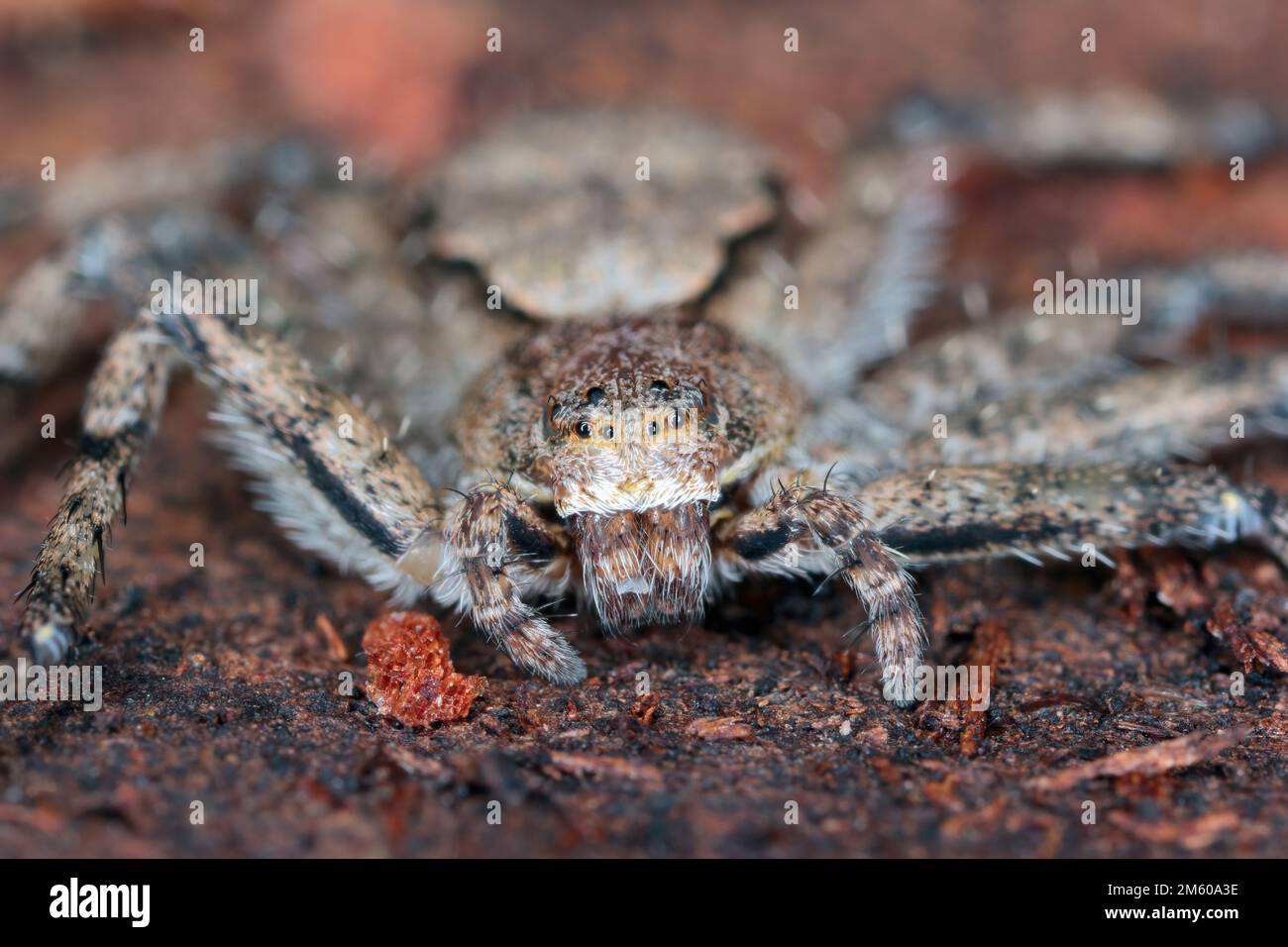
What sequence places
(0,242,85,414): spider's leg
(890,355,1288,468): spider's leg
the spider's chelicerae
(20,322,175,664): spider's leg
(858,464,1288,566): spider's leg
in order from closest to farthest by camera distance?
(20,322,175,664): spider's leg < the spider's chelicerae < (858,464,1288,566): spider's leg < (890,355,1288,468): spider's leg < (0,242,85,414): spider's leg

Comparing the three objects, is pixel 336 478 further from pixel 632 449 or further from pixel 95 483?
pixel 632 449

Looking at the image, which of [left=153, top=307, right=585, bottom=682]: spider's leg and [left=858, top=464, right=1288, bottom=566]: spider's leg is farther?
[left=858, top=464, right=1288, bottom=566]: spider's leg

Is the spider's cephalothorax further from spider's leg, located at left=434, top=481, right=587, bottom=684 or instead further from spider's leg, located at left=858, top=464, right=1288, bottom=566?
spider's leg, located at left=858, top=464, right=1288, bottom=566

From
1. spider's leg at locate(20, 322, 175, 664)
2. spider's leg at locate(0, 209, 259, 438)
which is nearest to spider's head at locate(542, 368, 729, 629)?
spider's leg at locate(20, 322, 175, 664)

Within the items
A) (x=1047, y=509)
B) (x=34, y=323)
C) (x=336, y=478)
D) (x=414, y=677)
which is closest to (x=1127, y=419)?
(x=1047, y=509)

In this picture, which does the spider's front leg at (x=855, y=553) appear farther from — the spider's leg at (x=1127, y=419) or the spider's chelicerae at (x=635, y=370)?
the spider's leg at (x=1127, y=419)
